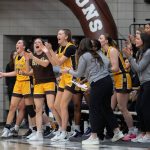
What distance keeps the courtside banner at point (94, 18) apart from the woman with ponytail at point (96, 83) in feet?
8.97

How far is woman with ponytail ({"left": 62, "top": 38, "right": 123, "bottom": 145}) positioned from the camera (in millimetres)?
10578

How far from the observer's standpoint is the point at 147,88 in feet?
34.8

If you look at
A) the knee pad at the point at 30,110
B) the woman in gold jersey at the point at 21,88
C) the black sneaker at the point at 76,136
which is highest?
the woman in gold jersey at the point at 21,88

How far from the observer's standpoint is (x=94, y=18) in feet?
44.3

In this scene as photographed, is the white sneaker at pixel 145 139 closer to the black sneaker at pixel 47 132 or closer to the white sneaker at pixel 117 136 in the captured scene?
the white sneaker at pixel 117 136

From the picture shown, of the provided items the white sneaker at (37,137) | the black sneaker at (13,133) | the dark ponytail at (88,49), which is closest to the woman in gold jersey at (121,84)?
the dark ponytail at (88,49)

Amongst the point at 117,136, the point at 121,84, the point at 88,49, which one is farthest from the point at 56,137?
the point at 88,49

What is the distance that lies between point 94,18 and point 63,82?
2.43m

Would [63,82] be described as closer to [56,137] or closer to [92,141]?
[56,137]

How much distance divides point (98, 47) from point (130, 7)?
215 inches

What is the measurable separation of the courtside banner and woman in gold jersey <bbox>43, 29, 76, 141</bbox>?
73.6 inches

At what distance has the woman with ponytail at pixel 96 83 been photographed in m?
10.6

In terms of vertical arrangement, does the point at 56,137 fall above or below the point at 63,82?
below

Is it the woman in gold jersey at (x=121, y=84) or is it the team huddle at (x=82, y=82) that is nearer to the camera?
the team huddle at (x=82, y=82)
